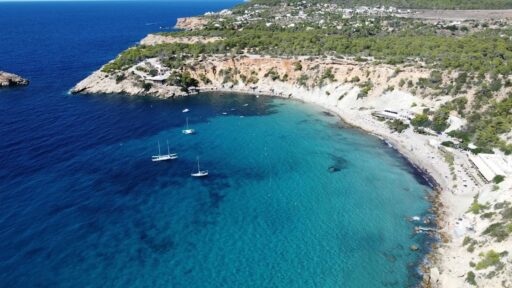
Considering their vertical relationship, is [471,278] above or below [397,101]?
below

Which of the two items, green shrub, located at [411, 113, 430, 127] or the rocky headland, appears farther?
green shrub, located at [411, 113, 430, 127]

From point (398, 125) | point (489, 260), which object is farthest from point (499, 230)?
point (398, 125)

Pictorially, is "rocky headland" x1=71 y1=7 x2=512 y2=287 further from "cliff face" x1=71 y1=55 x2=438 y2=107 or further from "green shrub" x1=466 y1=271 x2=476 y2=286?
"cliff face" x1=71 y1=55 x2=438 y2=107

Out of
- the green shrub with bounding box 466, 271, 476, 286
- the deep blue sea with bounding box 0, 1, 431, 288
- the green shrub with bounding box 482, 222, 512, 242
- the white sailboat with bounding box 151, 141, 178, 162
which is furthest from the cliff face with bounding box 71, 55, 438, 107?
the green shrub with bounding box 466, 271, 476, 286

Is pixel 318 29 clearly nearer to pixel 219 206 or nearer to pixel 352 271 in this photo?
pixel 219 206

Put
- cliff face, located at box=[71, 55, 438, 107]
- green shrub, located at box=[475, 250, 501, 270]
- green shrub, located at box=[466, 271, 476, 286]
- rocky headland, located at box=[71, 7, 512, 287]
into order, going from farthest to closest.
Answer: cliff face, located at box=[71, 55, 438, 107]
rocky headland, located at box=[71, 7, 512, 287]
green shrub, located at box=[475, 250, 501, 270]
green shrub, located at box=[466, 271, 476, 286]

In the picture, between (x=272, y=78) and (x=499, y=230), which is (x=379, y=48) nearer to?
(x=272, y=78)

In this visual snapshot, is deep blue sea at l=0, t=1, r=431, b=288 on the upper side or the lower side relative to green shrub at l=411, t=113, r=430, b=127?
lower

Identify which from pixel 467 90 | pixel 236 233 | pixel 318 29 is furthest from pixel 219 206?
pixel 318 29
